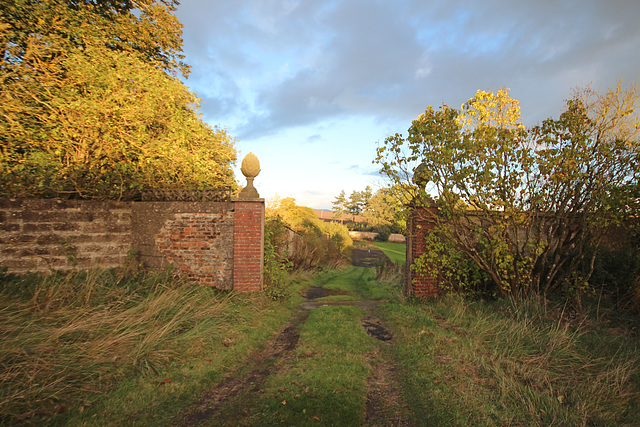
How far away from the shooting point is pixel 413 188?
21.1ft

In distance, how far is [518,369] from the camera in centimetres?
366

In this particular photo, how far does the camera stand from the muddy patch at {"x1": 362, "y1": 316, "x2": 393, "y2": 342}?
5.29 m

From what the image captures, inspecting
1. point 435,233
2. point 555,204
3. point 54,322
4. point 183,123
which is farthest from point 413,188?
point 183,123

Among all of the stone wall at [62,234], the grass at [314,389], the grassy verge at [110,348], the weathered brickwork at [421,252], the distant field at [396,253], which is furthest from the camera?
the distant field at [396,253]

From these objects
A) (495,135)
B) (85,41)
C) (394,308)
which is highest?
(85,41)

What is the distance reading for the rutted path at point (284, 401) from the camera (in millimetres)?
2916

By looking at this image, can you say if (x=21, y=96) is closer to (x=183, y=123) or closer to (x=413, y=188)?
(x=183, y=123)

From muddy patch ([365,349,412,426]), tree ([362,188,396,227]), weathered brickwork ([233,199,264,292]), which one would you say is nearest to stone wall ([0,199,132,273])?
weathered brickwork ([233,199,264,292])

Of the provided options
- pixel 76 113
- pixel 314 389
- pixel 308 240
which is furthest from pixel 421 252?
pixel 308 240

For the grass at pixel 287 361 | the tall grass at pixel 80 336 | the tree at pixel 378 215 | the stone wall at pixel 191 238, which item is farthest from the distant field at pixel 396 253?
the tall grass at pixel 80 336

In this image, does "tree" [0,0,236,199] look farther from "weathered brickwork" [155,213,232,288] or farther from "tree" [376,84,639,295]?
"tree" [376,84,639,295]

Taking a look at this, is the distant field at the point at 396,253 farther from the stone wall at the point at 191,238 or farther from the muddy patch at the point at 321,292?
the stone wall at the point at 191,238

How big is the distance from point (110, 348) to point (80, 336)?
1.36 ft

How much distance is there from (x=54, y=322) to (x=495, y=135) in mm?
7237
